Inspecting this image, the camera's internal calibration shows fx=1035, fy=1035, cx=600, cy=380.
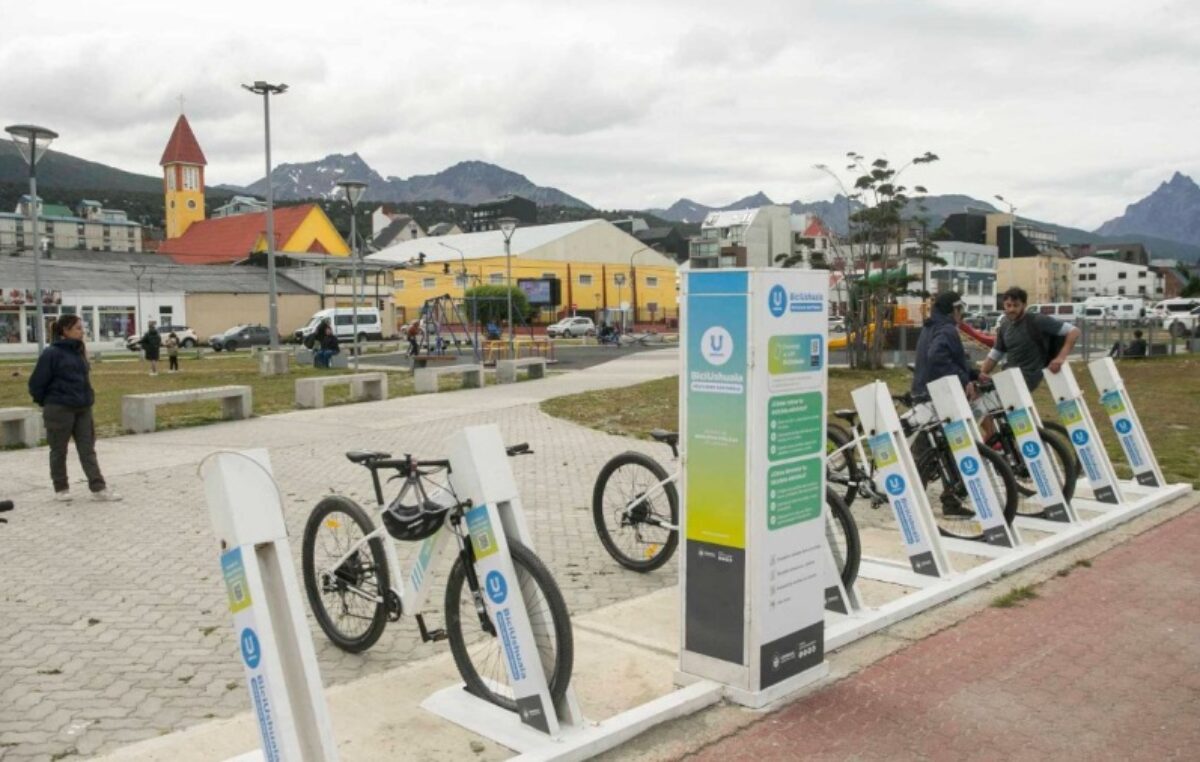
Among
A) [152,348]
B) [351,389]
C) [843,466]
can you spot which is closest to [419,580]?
[843,466]

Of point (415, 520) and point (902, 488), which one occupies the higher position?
point (415, 520)

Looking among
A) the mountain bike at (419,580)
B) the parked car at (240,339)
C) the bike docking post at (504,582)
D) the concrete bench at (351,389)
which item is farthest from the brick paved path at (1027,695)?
the parked car at (240,339)

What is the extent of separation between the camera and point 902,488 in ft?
19.9

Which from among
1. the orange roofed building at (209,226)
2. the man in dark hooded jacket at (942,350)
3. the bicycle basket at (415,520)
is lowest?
the bicycle basket at (415,520)

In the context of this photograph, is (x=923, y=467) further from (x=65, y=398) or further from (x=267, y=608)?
(x=65, y=398)

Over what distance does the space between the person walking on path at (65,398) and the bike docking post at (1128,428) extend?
887cm

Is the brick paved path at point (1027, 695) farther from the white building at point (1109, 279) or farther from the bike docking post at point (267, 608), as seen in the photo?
the white building at point (1109, 279)

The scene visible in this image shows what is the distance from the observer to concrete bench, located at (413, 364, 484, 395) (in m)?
21.0

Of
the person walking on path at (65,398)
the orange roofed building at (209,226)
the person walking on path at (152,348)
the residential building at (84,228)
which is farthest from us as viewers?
the residential building at (84,228)

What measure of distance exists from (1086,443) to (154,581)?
6970 mm

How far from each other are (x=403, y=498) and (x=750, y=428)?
1.52 m

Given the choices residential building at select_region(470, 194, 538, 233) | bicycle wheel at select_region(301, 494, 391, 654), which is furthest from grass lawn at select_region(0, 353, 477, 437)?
residential building at select_region(470, 194, 538, 233)

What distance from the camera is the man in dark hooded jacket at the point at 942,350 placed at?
8156 mm

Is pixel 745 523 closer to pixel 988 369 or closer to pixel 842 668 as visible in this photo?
pixel 842 668
